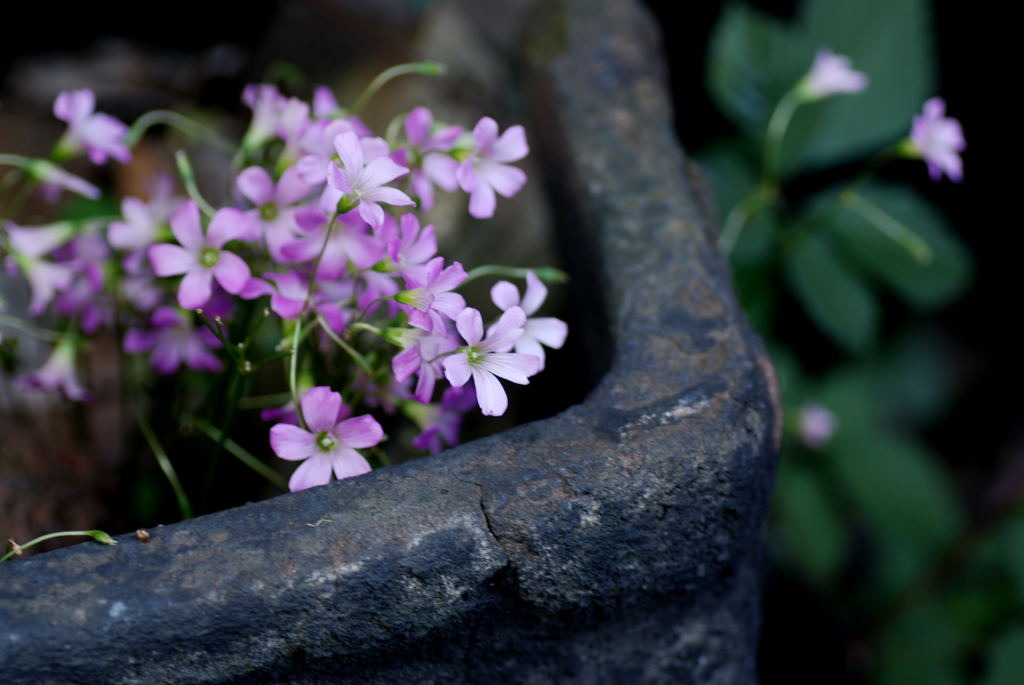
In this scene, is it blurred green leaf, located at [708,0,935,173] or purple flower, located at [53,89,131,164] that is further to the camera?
blurred green leaf, located at [708,0,935,173]

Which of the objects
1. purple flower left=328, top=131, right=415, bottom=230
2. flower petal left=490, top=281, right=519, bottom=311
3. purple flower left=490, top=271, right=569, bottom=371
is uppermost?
purple flower left=328, top=131, right=415, bottom=230

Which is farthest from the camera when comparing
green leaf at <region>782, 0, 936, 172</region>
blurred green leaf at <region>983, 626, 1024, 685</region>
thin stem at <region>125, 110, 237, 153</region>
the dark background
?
the dark background

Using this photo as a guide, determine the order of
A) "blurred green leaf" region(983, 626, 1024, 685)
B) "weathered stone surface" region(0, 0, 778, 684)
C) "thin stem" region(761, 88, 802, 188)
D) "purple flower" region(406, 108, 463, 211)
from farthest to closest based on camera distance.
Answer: "thin stem" region(761, 88, 802, 188) → "blurred green leaf" region(983, 626, 1024, 685) → "purple flower" region(406, 108, 463, 211) → "weathered stone surface" region(0, 0, 778, 684)

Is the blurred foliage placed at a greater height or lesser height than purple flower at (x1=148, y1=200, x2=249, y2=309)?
lesser

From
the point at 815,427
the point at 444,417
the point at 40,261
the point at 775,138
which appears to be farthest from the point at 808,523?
the point at 40,261

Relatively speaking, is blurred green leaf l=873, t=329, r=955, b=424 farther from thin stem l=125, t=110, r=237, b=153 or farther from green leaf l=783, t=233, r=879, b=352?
thin stem l=125, t=110, r=237, b=153

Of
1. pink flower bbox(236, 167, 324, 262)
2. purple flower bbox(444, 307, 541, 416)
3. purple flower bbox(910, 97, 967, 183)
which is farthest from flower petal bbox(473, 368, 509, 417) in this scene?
purple flower bbox(910, 97, 967, 183)
